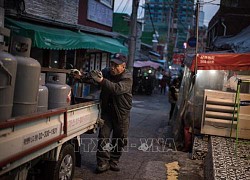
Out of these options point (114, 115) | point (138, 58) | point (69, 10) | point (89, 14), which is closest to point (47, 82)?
point (114, 115)

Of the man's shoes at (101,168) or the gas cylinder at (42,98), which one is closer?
the gas cylinder at (42,98)

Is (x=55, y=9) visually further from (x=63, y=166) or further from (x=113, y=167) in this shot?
(x=63, y=166)

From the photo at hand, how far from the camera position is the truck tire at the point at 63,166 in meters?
4.77

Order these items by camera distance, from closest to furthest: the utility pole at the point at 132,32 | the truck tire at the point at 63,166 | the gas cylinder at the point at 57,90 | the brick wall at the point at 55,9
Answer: the truck tire at the point at 63,166 → the gas cylinder at the point at 57,90 → the brick wall at the point at 55,9 → the utility pole at the point at 132,32

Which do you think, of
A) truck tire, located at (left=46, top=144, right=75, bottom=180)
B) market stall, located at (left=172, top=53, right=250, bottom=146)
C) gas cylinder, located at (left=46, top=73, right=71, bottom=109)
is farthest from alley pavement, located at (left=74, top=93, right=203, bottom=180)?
gas cylinder, located at (left=46, top=73, right=71, bottom=109)

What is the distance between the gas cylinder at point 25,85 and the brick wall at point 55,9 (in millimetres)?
7113

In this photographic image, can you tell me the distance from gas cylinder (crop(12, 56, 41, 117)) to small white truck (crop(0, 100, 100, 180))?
205 millimetres

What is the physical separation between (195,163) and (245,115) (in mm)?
1703

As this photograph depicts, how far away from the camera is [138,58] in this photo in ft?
106

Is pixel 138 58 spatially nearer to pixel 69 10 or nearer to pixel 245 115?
pixel 69 10

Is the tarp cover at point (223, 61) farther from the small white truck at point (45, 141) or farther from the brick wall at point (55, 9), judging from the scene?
the brick wall at point (55, 9)

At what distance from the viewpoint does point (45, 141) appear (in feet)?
13.6

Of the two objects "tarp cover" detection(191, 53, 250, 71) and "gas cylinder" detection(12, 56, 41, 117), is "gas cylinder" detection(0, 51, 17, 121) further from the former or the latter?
"tarp cover" detection(191, 53, 250, 71)

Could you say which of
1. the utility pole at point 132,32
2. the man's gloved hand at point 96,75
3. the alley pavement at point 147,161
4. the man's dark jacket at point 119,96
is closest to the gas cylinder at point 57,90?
the man's gloved hand at point 96,75
